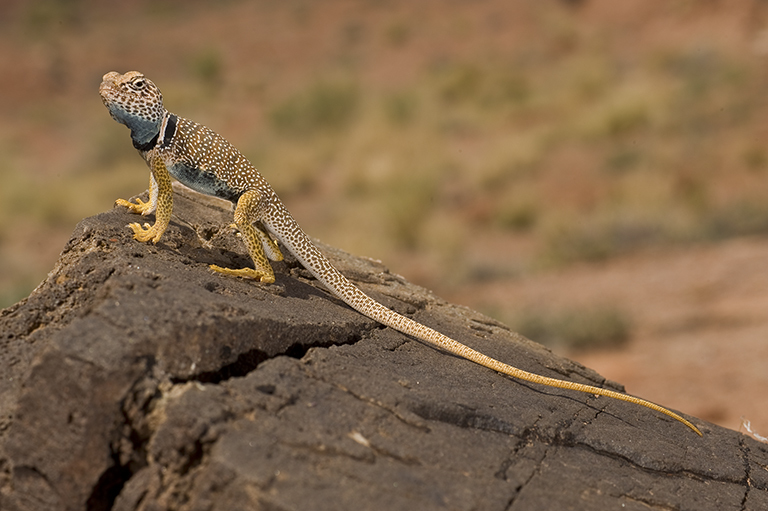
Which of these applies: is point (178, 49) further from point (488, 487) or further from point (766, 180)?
point (488, 487)

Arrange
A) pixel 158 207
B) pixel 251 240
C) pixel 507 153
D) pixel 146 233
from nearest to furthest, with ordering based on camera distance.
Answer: pixel 146 233 → pixel 158 207 → pixel 251 240 → pixel 507 153

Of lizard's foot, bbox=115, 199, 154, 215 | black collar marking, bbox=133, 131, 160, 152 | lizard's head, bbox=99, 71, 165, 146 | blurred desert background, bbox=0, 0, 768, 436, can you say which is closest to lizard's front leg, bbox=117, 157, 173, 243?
lizard's foot, bbox=115, 199, 154, 215

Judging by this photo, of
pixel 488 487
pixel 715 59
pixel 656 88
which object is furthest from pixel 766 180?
pixel 488 487

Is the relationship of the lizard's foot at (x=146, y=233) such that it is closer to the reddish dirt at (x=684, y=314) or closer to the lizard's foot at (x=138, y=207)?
the lizard's foot at (x=138, y=207)

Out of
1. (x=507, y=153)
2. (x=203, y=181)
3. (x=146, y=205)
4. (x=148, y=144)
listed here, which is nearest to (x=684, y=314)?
(x=507, y=153)

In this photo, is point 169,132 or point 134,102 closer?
point 134,102

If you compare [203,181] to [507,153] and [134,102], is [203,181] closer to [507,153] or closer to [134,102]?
[134,102]

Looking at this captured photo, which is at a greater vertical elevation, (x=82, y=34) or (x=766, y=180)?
(x=82, y=34)
